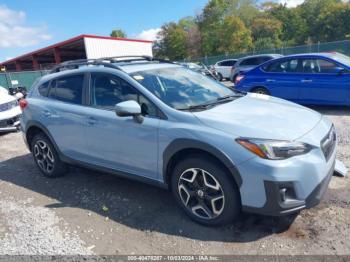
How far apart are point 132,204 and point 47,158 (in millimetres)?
1941

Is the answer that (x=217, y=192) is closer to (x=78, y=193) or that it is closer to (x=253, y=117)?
(x=253, y=117)

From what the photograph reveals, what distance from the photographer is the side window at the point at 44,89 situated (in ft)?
17.0

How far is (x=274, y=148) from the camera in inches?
112

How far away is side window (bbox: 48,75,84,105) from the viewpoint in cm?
453

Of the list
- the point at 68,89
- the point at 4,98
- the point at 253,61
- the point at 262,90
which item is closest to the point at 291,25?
the point at 253,61

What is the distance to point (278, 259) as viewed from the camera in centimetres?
281

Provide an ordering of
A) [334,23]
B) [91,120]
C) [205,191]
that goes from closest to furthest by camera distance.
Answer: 1. [205,191]
2. [91,120]
3. [334,23]

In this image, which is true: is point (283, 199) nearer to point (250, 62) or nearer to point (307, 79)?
point (307, 79)

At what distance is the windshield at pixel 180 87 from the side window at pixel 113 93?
0.15 m

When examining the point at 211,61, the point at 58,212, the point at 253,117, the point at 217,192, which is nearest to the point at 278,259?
the point at 217,192

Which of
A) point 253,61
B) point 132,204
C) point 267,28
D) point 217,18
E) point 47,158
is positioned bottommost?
point 132,204

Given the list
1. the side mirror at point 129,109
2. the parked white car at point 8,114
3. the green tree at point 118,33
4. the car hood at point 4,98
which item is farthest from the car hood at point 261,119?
the green tree at point 118,33

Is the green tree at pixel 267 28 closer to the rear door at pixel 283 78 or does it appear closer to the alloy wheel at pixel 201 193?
the rear door at pixel 283 78

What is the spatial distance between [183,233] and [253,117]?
137 cm
